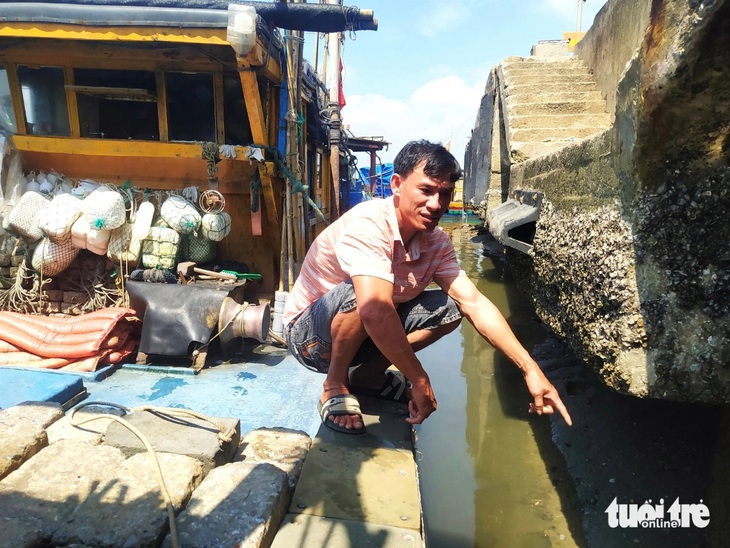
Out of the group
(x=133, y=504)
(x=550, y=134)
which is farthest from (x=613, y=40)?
(x=133, y=504)

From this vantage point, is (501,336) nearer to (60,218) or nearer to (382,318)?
(382,318)

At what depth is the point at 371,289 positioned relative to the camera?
6.14 ft

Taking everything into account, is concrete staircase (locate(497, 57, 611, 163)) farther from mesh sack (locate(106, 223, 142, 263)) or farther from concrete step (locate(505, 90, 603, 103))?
mesh sack (locate(106, 223, 142, 263))

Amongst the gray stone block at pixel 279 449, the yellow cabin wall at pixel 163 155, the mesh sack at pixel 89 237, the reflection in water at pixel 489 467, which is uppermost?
the yellow cabin wall at pixel 163 155

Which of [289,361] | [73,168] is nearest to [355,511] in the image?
[289,361]

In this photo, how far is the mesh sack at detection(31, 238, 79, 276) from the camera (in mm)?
4941

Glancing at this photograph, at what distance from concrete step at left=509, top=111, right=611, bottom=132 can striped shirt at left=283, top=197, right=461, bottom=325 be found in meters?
3.24

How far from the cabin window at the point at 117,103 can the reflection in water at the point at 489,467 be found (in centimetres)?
423

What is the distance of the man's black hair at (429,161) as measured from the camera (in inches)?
78.8

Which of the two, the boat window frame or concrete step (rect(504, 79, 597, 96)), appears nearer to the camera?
Answer: the boat window frame

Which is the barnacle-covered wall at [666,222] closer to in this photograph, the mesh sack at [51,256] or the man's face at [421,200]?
the man's face at [421,200]

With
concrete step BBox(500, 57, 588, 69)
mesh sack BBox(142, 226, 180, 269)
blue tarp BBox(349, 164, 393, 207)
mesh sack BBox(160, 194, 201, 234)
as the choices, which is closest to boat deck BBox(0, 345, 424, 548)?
mesh sack BBox(142, 226, 180, 269)

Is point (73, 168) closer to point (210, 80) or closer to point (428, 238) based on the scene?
point (210, 80)

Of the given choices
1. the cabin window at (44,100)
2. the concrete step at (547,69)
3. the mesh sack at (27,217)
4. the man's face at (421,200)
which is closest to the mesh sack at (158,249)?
the mesh sack at (27,217)
